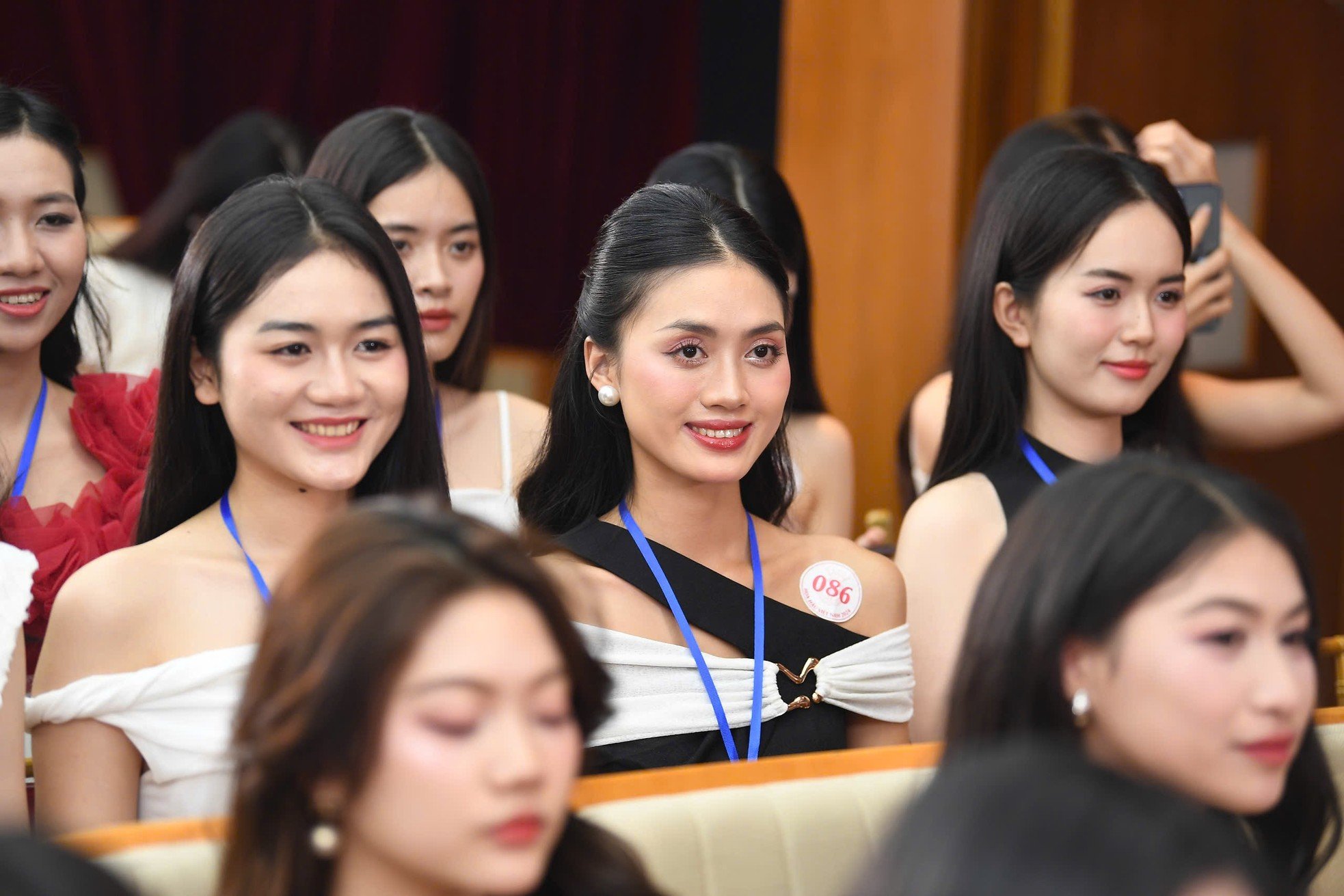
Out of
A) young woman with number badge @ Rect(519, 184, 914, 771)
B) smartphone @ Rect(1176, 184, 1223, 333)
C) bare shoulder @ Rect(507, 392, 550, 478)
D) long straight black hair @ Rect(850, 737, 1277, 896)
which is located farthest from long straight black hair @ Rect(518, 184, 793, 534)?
long straight black hair @ Rect(850, 737, 1277, 896)

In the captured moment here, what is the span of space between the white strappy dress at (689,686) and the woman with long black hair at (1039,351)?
260mm

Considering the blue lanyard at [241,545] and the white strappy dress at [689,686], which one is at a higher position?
the blue lanyard at [241,545]

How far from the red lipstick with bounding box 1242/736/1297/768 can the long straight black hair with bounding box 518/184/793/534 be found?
3.29 ft

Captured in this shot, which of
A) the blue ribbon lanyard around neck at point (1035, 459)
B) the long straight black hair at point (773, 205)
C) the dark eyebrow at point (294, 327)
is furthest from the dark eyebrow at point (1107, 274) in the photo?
the dark eyebrow at point (294, 327)

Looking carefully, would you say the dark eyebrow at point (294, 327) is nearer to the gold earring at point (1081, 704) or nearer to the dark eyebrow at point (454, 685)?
the dark eyebrow at point (454, 685)

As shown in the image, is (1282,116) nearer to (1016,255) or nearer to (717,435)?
(1016,255)

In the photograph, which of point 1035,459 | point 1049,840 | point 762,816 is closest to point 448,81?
point 1035,459

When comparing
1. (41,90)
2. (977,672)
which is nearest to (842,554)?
(977,672)

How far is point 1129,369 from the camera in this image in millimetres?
2566

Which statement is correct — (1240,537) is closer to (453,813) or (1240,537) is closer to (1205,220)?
(453,813)

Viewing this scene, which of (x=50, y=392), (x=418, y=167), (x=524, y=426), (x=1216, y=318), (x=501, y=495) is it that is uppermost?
(x=418, y=167)

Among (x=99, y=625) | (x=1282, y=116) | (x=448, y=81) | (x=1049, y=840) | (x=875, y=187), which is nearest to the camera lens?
(x=1049, y=840)

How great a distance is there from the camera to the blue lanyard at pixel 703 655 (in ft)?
7.29

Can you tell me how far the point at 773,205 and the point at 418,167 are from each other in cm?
68
